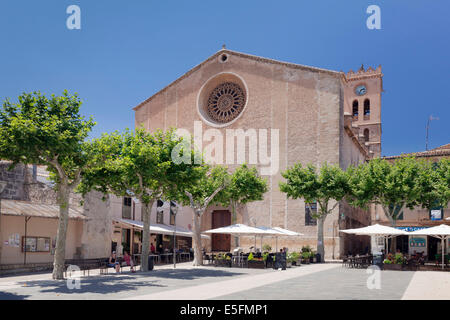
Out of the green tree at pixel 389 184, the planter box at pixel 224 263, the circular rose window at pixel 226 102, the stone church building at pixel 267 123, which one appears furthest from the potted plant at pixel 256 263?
the circular rose window at pixel 226 102

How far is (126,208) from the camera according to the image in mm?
34062

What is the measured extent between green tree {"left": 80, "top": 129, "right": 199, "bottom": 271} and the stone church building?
1786cm

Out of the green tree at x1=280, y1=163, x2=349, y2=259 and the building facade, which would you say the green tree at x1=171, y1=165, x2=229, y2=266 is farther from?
the building facade

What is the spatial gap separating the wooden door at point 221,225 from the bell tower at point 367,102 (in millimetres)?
28864

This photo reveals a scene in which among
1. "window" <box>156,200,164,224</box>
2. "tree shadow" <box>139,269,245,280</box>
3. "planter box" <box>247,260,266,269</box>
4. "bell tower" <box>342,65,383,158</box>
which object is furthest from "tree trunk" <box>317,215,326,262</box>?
"bell tower" <box>342,65,383,158</box>

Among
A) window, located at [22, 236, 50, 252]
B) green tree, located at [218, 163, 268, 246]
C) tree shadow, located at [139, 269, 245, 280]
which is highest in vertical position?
green tree, located at [218, 163, 268, 246]

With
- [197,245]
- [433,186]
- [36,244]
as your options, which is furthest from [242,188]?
[36,244]

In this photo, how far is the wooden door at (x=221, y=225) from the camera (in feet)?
151

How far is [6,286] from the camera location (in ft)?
56.1

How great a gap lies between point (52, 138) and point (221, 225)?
96.1 ft

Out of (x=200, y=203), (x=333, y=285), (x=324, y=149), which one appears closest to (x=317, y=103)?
(x=324, y=149)

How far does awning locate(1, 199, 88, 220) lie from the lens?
22.6m

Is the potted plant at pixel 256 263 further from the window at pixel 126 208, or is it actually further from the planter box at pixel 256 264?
the window at pixel 126 208
